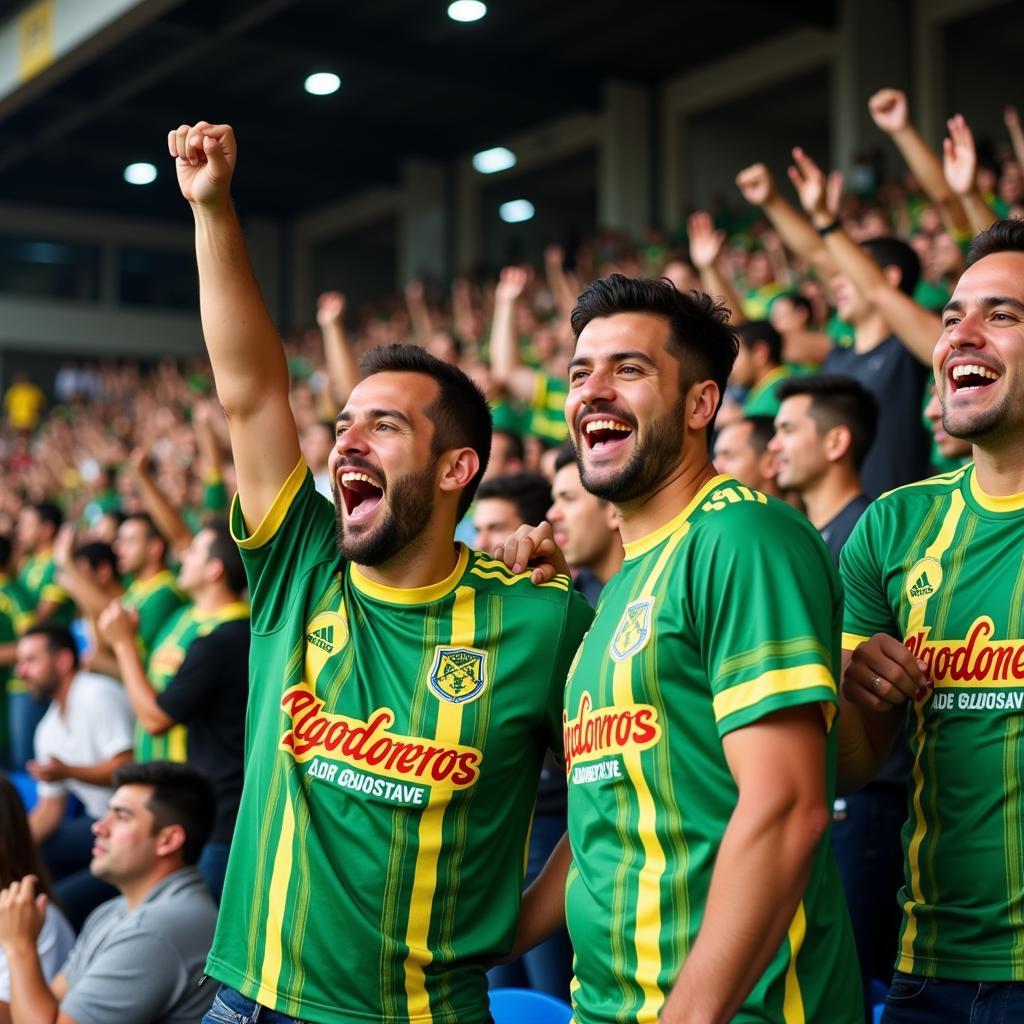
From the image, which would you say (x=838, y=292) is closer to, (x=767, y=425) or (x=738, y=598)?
(x=767, y=425)

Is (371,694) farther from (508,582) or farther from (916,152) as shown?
(916,152)

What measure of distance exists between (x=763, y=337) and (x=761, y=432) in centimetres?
134

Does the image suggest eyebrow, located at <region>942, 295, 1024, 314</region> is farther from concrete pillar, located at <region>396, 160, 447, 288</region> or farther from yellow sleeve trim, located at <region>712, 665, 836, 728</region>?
concrete pillar, located at <region>396, 160, 447, 288</region>

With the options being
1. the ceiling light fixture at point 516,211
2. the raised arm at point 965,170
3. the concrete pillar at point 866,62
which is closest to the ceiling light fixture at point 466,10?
the concrete pillar at point 866,62

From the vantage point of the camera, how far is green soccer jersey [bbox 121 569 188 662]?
6703 mm

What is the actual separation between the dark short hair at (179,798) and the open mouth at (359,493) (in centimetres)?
173

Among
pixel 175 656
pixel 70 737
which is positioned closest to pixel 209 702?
pixel 175 656

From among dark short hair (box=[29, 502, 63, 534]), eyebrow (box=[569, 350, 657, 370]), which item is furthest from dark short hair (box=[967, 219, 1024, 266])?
dark short hair (box=[29, 502, 63, 534])

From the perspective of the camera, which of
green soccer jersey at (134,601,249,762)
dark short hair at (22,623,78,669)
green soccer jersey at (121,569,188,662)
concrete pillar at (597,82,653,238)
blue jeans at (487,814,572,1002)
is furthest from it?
concrete pillar at (597,82,653,238)

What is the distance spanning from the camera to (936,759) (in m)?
2.29

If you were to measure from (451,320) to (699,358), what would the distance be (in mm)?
13881

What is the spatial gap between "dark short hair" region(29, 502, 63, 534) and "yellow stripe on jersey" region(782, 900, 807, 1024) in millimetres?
8122

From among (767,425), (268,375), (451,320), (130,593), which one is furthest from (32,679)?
(451,320)

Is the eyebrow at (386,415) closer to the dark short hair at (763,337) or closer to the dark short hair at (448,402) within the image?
the dark short hair at (448,402)
